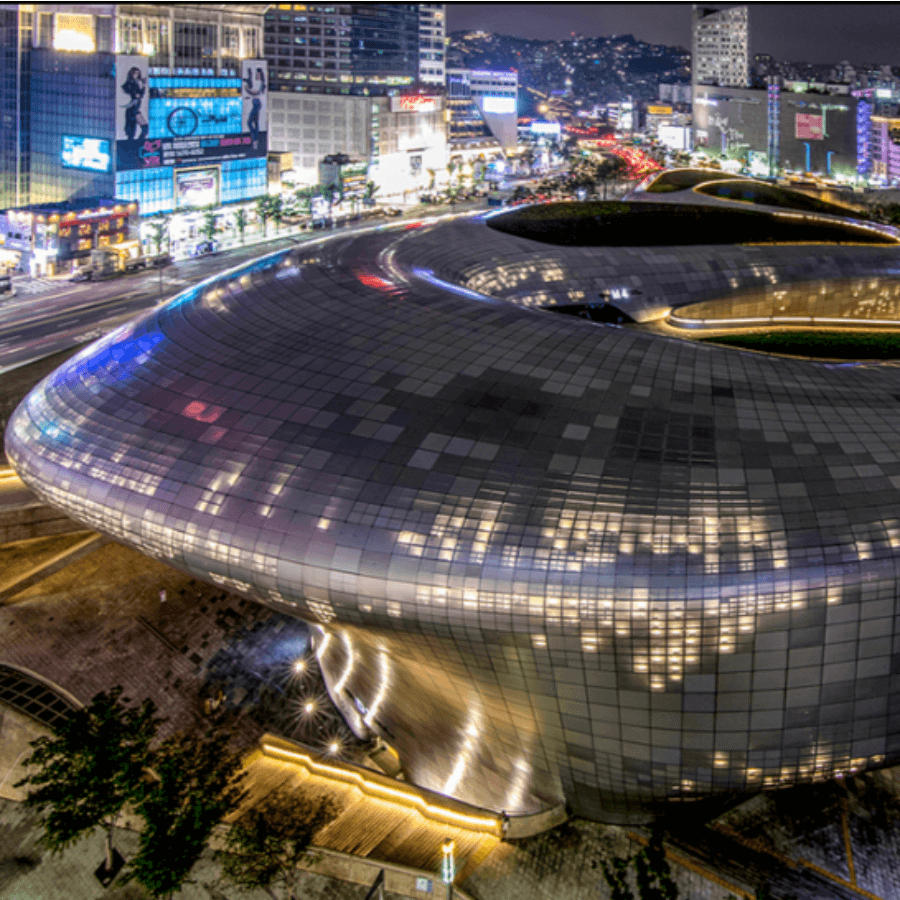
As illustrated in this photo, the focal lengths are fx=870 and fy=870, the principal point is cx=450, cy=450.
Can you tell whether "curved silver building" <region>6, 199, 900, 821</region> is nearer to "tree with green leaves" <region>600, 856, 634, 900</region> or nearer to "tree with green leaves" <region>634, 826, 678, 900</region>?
"tree with green leaves" <region>634, 826, 678, 900</region>

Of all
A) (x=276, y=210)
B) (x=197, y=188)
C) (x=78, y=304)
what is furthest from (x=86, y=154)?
(x=78, y=304)

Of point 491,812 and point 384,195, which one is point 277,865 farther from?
point 384,195

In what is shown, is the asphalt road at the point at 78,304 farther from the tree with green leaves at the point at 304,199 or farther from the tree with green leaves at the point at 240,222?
the tree with green leaves at the point at 304,199

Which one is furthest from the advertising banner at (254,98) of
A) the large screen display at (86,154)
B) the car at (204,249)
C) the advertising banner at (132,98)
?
the car at (204,249)

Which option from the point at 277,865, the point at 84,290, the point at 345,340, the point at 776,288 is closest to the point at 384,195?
the point at 84,290

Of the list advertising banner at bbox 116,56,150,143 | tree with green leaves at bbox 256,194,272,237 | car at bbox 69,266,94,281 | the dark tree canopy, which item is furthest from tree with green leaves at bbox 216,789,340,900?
tree with green leaves at bbox 256,194,272,237
